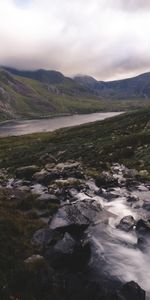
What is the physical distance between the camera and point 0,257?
19.5 m

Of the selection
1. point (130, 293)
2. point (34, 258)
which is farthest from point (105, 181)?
point (130, 293)

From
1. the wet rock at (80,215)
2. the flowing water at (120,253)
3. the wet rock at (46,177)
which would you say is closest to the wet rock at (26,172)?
the wet rock at (46,177)

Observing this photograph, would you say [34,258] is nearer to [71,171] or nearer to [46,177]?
[46,177]

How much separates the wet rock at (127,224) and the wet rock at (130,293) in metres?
9.44

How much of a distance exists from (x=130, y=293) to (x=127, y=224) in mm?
10686

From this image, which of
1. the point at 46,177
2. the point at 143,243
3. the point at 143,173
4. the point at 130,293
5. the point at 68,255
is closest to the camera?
the point at 130,293

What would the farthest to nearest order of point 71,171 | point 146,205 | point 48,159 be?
point 48,159 → point 71,171 → point 146,205

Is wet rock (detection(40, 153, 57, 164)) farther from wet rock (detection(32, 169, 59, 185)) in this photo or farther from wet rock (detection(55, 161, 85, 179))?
wet rock (detection(32, 169, 59, 185))

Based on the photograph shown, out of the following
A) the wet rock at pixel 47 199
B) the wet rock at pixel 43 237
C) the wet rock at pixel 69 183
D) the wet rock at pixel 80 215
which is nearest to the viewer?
the wet rock at pixel 43 237

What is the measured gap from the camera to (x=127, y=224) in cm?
2836

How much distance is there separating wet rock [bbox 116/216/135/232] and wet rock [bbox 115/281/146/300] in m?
9.44

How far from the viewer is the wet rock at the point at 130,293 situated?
57.6ft

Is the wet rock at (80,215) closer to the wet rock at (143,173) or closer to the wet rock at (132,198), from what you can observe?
the wet rock at (132,198)

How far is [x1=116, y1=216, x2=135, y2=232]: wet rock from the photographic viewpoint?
27.8 meters
